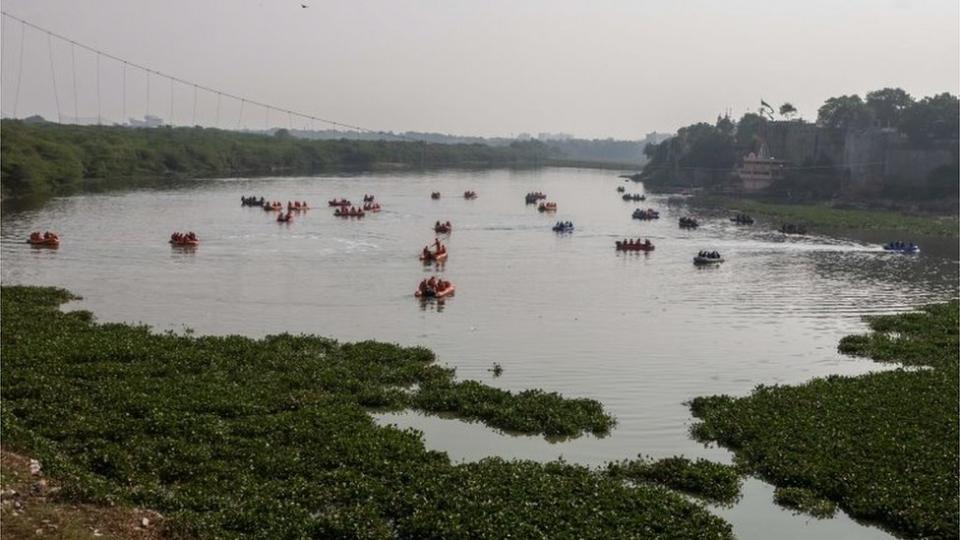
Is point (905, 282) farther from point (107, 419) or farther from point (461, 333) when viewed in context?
point (107, 419)

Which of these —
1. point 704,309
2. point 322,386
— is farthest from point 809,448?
point 704,309

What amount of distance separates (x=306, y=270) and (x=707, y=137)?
5220 inches

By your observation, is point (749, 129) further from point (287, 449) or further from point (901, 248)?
point (287, 449)

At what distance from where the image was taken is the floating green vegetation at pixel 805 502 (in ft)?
63.7

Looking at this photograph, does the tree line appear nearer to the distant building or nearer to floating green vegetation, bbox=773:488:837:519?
the distant building

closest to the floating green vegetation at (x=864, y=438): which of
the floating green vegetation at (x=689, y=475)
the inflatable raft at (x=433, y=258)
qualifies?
the floating green vegetation at (x=689, y=475)

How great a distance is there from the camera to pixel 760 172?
13838cm

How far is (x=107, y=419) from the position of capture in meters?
21.7

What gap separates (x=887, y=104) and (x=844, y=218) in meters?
57.9

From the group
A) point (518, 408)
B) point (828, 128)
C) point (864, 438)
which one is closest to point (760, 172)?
point (828, 128)

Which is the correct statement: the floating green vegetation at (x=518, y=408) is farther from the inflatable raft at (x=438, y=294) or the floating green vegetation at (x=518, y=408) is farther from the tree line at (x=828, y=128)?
the tree line at (x=828, y=128)

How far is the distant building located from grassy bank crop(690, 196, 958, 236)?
16.2 metres

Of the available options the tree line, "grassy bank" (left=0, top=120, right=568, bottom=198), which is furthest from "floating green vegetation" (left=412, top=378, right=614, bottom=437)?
the tree line

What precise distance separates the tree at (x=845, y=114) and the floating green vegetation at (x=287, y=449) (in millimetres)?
123810
